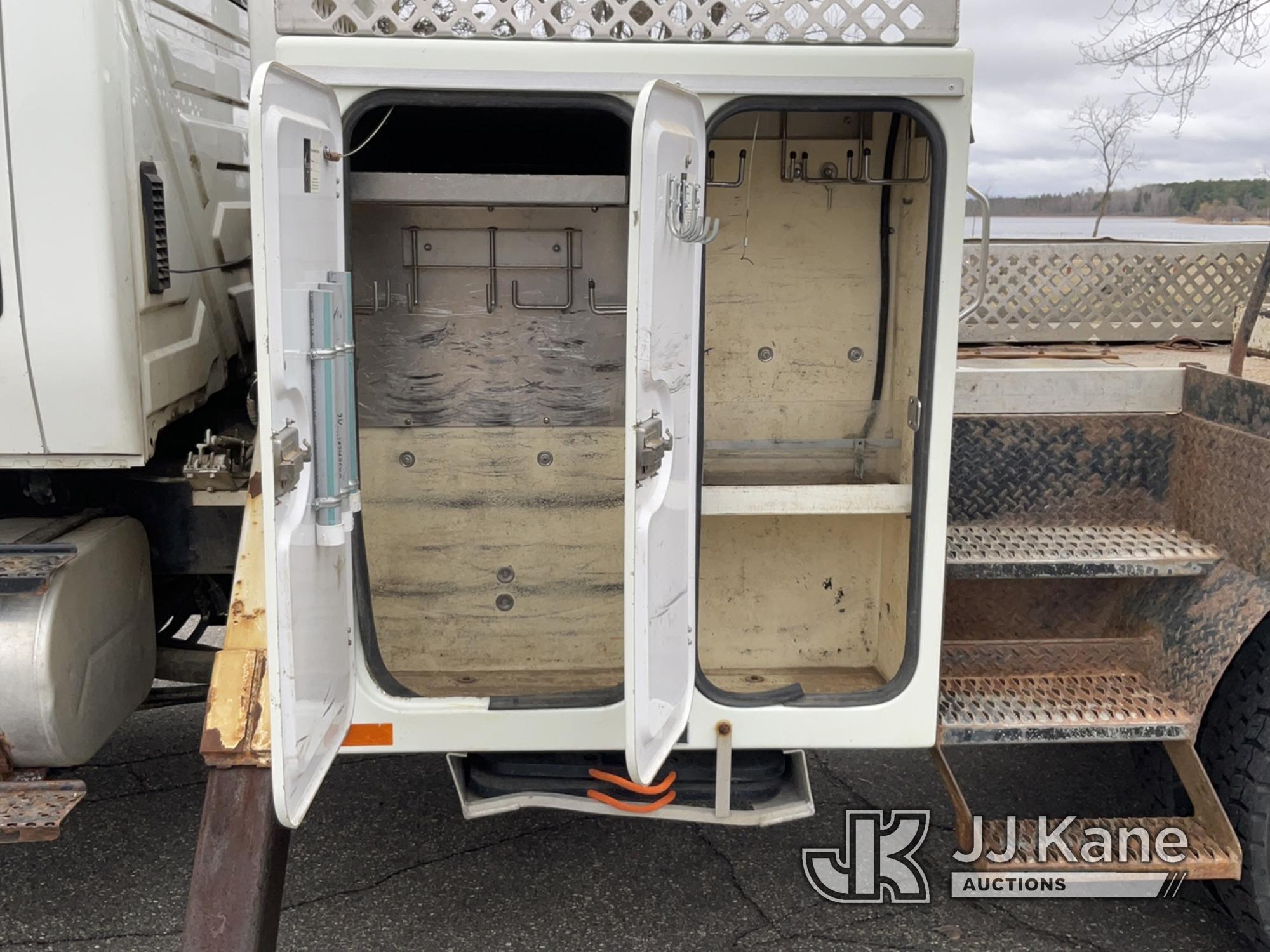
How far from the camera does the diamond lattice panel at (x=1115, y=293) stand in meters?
4.00

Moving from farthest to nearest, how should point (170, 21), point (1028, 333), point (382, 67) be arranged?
point (1028, 333) → point (170, 21) → point (382, 67)

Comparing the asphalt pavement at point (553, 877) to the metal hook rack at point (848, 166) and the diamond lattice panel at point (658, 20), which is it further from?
the diamond lattice panel at point (658, 20)

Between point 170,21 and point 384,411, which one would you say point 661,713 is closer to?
point 384,411

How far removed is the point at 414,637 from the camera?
325 cm

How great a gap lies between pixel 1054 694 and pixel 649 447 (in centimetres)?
145

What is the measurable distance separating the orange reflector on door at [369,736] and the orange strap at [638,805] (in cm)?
49

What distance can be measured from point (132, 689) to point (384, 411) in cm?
94

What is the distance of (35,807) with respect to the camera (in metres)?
2.44

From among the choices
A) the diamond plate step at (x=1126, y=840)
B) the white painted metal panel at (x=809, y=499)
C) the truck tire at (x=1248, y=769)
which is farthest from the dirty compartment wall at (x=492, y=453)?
the truck tire at (x=1248, y=769)

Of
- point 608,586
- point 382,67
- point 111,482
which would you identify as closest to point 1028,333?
point 608,586

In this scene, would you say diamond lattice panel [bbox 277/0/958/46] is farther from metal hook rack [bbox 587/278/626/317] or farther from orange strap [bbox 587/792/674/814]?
orange strap [bbox 587/792/674/814]

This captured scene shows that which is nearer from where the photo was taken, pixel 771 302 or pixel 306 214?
pixel 306 214

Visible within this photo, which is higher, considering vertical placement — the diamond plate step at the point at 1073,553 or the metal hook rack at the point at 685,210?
the metal hook rack at the point at 685,210

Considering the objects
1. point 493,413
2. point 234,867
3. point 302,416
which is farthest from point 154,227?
point 234,867
